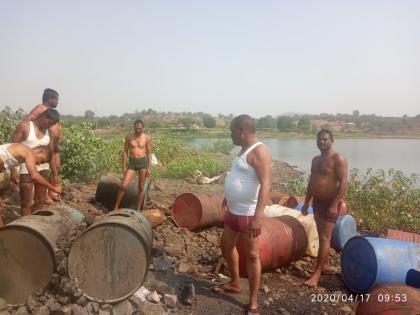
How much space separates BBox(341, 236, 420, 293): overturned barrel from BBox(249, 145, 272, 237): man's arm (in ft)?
5.44

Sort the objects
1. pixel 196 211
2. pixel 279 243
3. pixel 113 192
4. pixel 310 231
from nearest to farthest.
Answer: pixel 279 243 < pixel 310 231 < pixel 196 211 < pixel 113 192

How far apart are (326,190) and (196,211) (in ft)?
7.81

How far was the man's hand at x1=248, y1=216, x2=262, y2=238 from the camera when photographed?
369 cm

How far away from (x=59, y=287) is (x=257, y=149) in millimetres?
2381

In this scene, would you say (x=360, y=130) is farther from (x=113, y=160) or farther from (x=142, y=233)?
(x=142, y=233)

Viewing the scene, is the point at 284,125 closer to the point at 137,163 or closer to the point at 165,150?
the point at 165,150

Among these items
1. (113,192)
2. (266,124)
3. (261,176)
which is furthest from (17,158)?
(266,124)

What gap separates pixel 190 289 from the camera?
13.7ft

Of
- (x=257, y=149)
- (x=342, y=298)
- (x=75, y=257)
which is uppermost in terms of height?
(x=257, y=149)

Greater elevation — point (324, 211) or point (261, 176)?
point (261, 176)

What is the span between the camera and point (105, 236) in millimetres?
3822

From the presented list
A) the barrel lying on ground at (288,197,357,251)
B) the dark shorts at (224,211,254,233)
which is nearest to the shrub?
the barrel lying on ground at (288,197,357,251)

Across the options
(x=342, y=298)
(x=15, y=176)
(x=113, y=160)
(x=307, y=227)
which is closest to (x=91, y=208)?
(x=15, y=176)

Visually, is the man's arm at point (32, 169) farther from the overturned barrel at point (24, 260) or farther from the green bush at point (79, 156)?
the green bush at point (79, 156)
